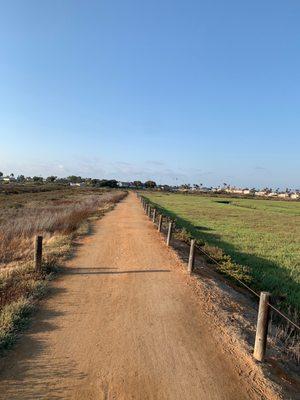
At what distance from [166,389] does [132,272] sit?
6484 mm

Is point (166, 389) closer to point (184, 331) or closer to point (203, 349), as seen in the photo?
point (203, 349)

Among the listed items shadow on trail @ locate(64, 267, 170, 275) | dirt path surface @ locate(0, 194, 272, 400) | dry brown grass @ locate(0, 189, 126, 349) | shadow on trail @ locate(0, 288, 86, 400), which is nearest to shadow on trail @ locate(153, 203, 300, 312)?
dirt path surface @ locate(0, 194, 272, 400)

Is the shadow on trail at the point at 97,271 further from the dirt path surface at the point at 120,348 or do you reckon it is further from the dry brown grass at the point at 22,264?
the dry brown grass at the point at 22,264

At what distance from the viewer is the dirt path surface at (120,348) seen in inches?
200

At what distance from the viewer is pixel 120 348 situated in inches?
246

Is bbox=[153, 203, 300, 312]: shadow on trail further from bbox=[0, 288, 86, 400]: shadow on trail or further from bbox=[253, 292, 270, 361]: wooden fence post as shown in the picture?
bbox=[0, 288, 86, 400]: shadow on trail

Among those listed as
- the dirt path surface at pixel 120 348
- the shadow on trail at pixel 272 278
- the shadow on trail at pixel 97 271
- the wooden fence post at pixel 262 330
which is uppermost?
the wooden fence post at pixel 262 330

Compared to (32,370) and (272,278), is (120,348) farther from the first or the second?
(272,278)

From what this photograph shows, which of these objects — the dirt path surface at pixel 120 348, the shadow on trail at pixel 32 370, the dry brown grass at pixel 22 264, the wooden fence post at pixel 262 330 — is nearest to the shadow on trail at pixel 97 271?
the dirt path surface at pixel 120 348

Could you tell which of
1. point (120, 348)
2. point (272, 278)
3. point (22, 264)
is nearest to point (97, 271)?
point (22, 264)

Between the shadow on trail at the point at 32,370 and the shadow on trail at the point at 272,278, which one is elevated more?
the shadow on trail at the point at 32,370

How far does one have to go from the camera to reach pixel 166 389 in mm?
5148

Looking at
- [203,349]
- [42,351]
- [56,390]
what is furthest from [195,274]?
[56,390]

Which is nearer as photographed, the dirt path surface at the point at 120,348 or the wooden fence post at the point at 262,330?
the dirt path surface at the point at 120,348
